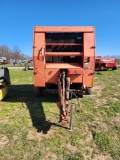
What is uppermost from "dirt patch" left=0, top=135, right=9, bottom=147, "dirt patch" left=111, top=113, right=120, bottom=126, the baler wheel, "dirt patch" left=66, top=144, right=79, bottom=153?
the baler wheel

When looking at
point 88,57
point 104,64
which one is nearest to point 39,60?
point 88,57

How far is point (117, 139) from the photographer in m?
4.40

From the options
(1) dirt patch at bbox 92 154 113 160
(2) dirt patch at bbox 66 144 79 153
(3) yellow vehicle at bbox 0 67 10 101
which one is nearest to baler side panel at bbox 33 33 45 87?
(3) yellow vehicle at bbox 0 67 10 101

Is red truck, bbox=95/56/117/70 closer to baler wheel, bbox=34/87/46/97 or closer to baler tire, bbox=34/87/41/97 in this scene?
baler wheel, bbox=34/87/46/97

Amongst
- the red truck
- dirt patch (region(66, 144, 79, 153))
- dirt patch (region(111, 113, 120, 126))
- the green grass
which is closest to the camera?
the green grass

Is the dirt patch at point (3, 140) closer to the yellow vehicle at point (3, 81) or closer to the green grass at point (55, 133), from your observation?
the green grass at point (55, 133)

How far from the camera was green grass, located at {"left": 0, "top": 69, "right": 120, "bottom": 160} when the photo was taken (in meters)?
3.89

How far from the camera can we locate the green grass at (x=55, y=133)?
3.89 m

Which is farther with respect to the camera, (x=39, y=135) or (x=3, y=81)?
(x=3, y=81)

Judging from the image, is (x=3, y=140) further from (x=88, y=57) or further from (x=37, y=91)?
(x=88, y=57)

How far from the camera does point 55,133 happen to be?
4.62 meters

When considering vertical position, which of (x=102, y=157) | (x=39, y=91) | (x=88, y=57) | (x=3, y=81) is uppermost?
(x=88, y=57)

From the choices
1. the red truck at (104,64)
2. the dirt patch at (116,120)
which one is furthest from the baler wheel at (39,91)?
the red truck at (104,64)

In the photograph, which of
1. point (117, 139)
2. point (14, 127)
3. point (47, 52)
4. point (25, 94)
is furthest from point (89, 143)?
point (25, 94)
